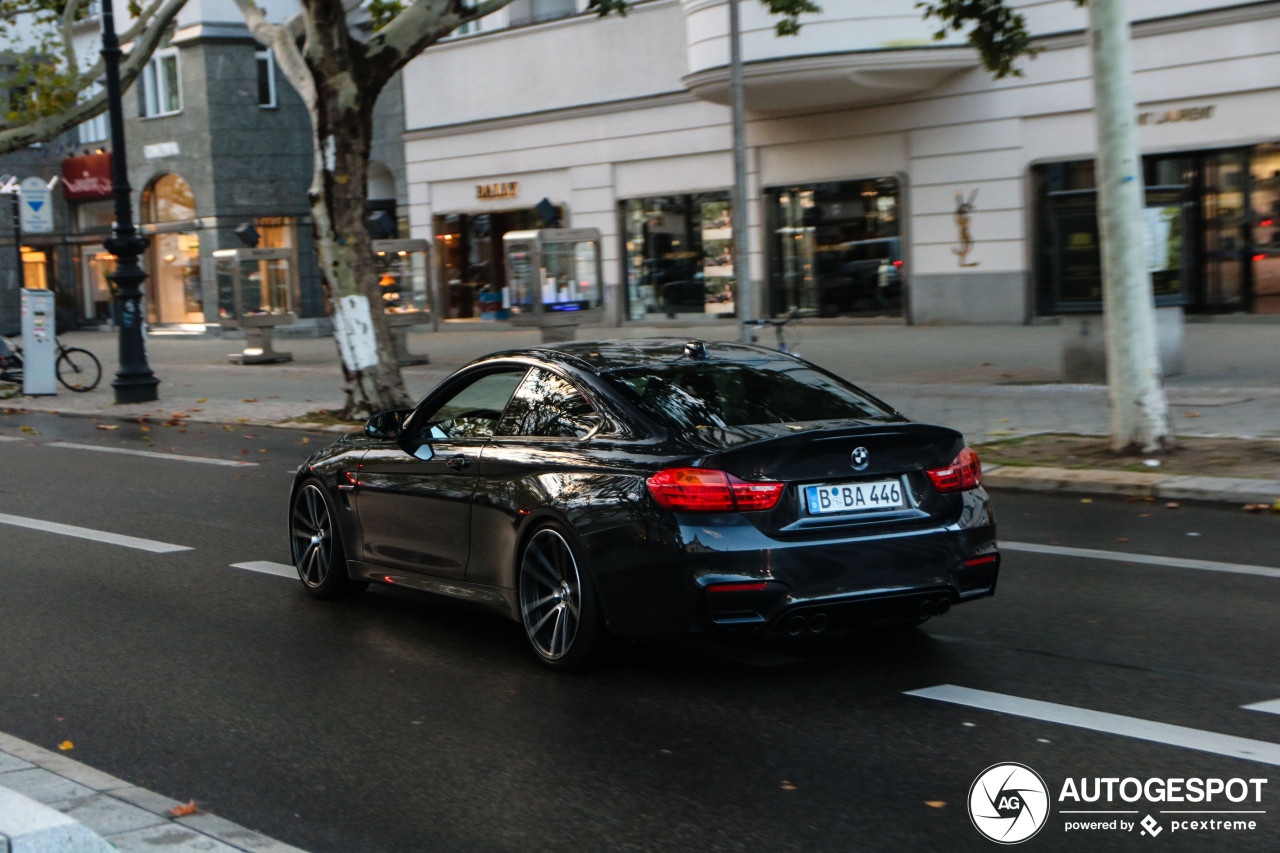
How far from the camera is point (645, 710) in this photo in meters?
5.34

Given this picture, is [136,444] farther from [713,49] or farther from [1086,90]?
[1086,90]

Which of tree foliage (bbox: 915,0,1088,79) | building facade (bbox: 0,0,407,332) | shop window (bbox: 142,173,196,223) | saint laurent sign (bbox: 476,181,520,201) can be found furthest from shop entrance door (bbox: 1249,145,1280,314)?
shop window (bbox: 142,173,196,223)

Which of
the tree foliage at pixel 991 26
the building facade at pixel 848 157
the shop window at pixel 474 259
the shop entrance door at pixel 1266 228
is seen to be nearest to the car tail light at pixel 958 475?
the tree foliage at pixel 991 26

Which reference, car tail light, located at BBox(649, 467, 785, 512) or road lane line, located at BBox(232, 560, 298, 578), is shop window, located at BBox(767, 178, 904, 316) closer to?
road lane line, located at BBox(232, 560, 298, 578)

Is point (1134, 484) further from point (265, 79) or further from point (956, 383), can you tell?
point (265, 79)

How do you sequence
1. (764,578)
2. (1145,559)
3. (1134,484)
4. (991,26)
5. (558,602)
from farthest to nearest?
(991,26), (1134,484), (1145,559), (558,602), (764,578)

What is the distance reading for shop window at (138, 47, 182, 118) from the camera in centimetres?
3847

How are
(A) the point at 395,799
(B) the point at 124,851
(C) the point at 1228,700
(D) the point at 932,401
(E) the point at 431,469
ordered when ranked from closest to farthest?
(B) the point at 124,851, (A) the point at 395,799, (C) the point at 1228,700, (E) the point at 431,469, (D) the point at 932,401

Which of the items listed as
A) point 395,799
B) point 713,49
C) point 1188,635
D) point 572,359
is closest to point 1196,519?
point 1188,635

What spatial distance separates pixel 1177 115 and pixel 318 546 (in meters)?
18.2

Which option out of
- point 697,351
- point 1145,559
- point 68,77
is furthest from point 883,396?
point 68,77

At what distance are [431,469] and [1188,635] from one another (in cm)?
328

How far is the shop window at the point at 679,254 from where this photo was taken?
28.3m

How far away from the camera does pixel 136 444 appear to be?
15523 mm
